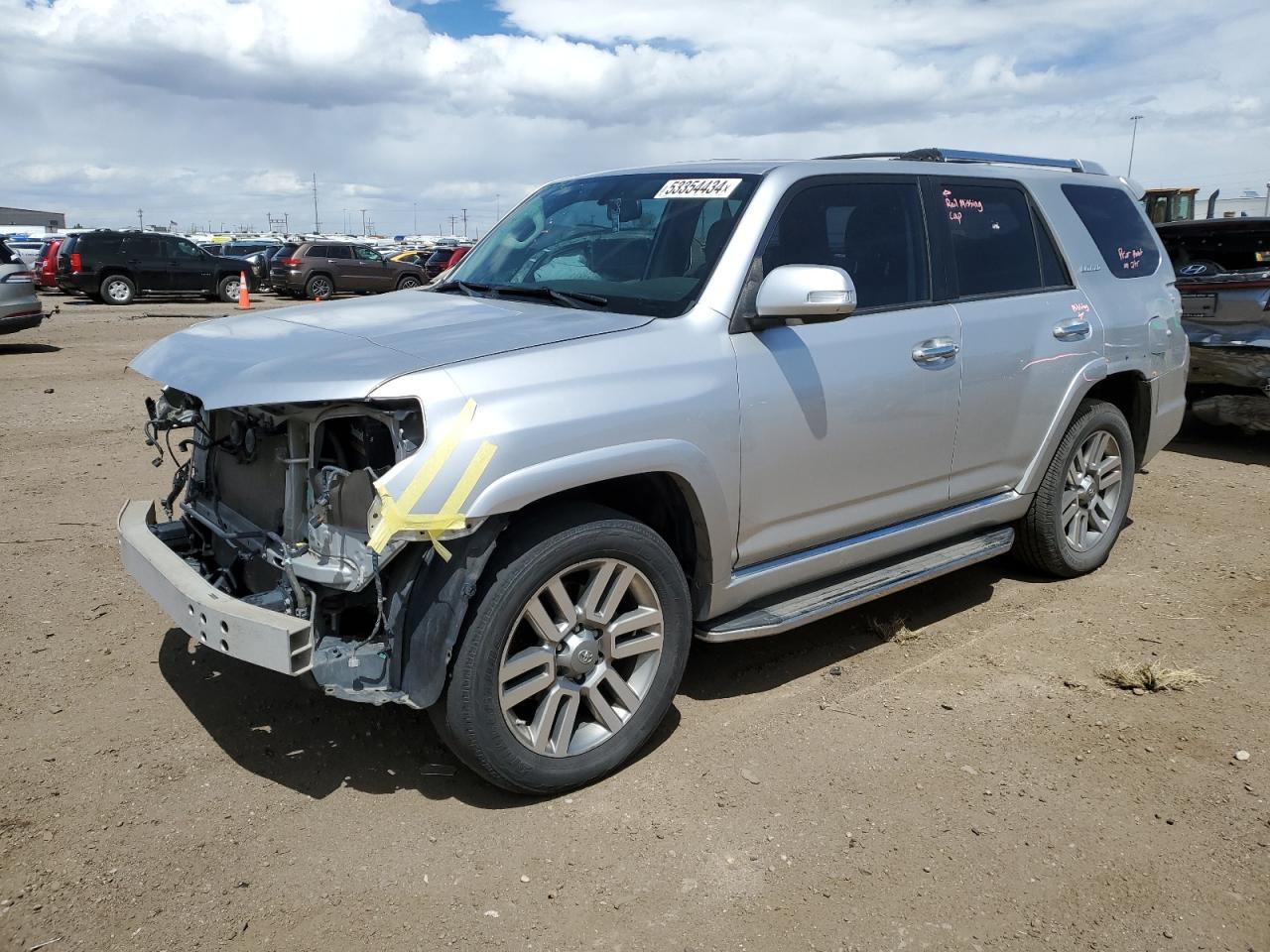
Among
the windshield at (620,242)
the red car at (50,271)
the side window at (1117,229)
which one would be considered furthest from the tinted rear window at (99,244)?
the side window at (1117,229)

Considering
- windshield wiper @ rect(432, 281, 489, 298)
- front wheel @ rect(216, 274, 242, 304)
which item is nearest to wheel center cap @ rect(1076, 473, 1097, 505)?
windshield wiper @ rect(432, 281, 489, 298)

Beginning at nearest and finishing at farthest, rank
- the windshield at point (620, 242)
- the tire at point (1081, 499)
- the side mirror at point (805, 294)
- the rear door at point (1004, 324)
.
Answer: the side mirror at point (805, 294) → the windshield at point (620, 242) → the rear door at point (1004, 324) → the tire at point (1081, 499)

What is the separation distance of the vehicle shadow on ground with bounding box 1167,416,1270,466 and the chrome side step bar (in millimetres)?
4645

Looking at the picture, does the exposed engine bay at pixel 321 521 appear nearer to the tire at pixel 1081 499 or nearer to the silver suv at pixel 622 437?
the silver suv at pixel 622 437

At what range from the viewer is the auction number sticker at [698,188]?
3.87 meters

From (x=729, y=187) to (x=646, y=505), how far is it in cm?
125

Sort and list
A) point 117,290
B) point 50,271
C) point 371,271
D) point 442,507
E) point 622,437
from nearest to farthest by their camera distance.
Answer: point 442,507
point 622,437
point 117,290
point 50,271
point 371,271

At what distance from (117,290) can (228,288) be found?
2.42 metres

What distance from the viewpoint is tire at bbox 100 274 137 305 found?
914 inches

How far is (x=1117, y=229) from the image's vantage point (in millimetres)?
5348

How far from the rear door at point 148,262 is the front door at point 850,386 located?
2317 cm

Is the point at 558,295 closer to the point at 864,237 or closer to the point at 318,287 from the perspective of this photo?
the point at 864,237

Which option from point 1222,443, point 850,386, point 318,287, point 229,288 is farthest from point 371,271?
point 850,386

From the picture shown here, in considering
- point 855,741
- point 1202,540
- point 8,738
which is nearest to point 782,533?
point 855,741
